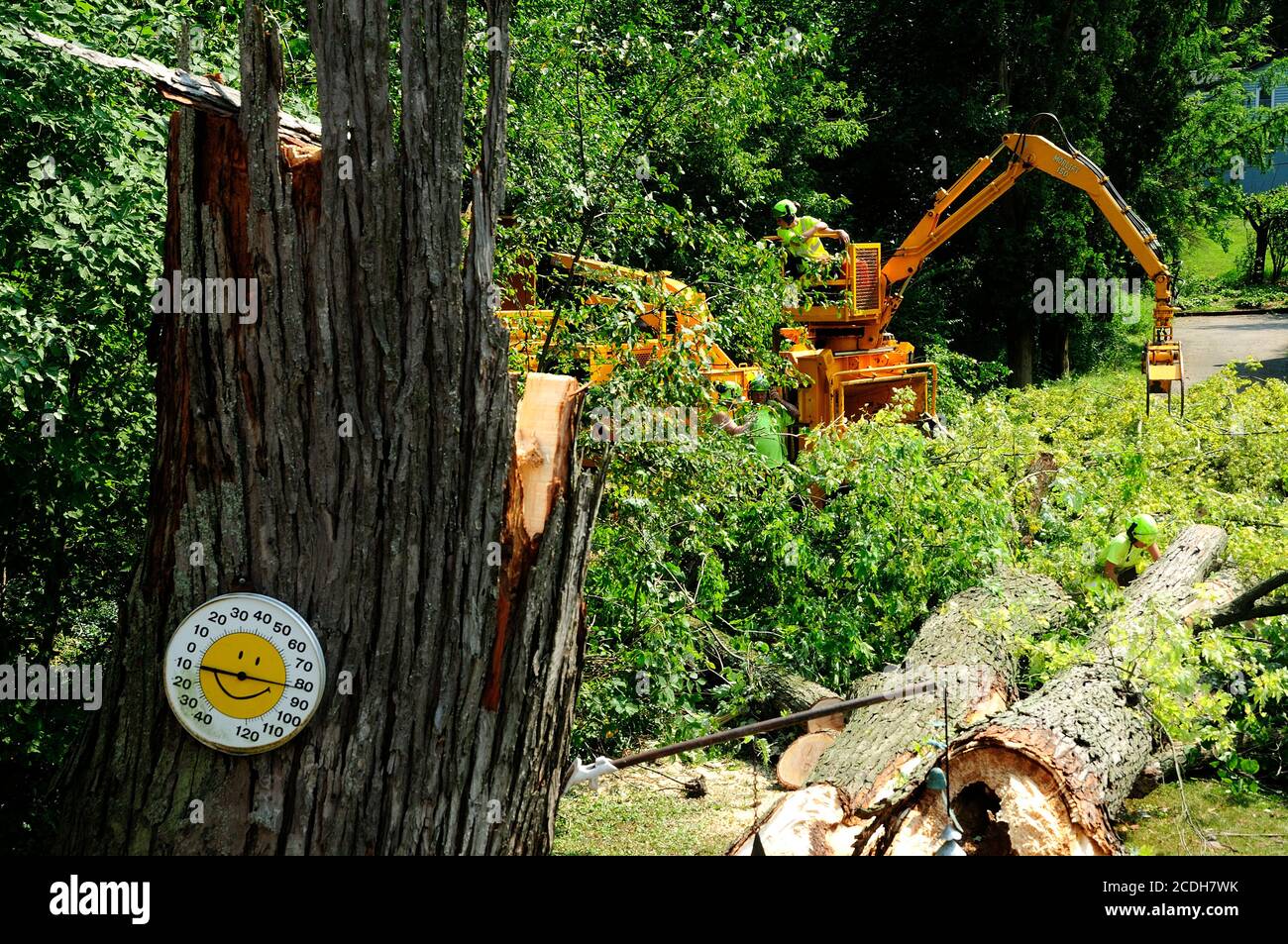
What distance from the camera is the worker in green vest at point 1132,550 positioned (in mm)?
7355

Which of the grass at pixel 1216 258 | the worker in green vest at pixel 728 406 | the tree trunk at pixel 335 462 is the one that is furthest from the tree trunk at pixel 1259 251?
→ the tree trunk at pixel 335 462

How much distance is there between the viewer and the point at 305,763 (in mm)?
2865

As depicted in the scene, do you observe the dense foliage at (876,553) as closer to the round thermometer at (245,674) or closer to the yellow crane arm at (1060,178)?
the yellow crane arm at (1060,178)

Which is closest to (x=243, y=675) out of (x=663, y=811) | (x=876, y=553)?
(x=663, y=811)

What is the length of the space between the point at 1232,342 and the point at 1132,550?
17.5 metres

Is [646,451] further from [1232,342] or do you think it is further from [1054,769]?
[1232,342]

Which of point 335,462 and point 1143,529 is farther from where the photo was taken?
point 1143,529

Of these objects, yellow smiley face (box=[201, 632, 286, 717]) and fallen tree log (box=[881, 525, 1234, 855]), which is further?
fallen tree log (box=[881, 525, 1234, 855])

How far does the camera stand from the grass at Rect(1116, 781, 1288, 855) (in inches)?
213

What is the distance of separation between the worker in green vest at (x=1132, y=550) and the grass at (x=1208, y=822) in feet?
5.45

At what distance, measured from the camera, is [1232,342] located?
73.7ft

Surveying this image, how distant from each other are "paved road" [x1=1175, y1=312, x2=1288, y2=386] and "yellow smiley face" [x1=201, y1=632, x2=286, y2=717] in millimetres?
17575

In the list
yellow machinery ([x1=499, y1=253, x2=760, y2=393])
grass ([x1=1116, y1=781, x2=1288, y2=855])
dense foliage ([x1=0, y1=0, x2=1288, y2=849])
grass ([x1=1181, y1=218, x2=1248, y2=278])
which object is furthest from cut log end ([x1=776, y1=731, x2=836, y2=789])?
grass ([x1=1181, y1=218, x2=1248, y2=278])

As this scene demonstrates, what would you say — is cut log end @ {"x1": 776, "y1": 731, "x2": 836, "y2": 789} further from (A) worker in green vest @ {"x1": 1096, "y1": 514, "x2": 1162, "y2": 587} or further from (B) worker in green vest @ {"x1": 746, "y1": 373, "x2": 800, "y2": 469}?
(A) worker in green vest @ {"x1": 1096, "y1": 514, "x2": 1162, "y2": 587}
